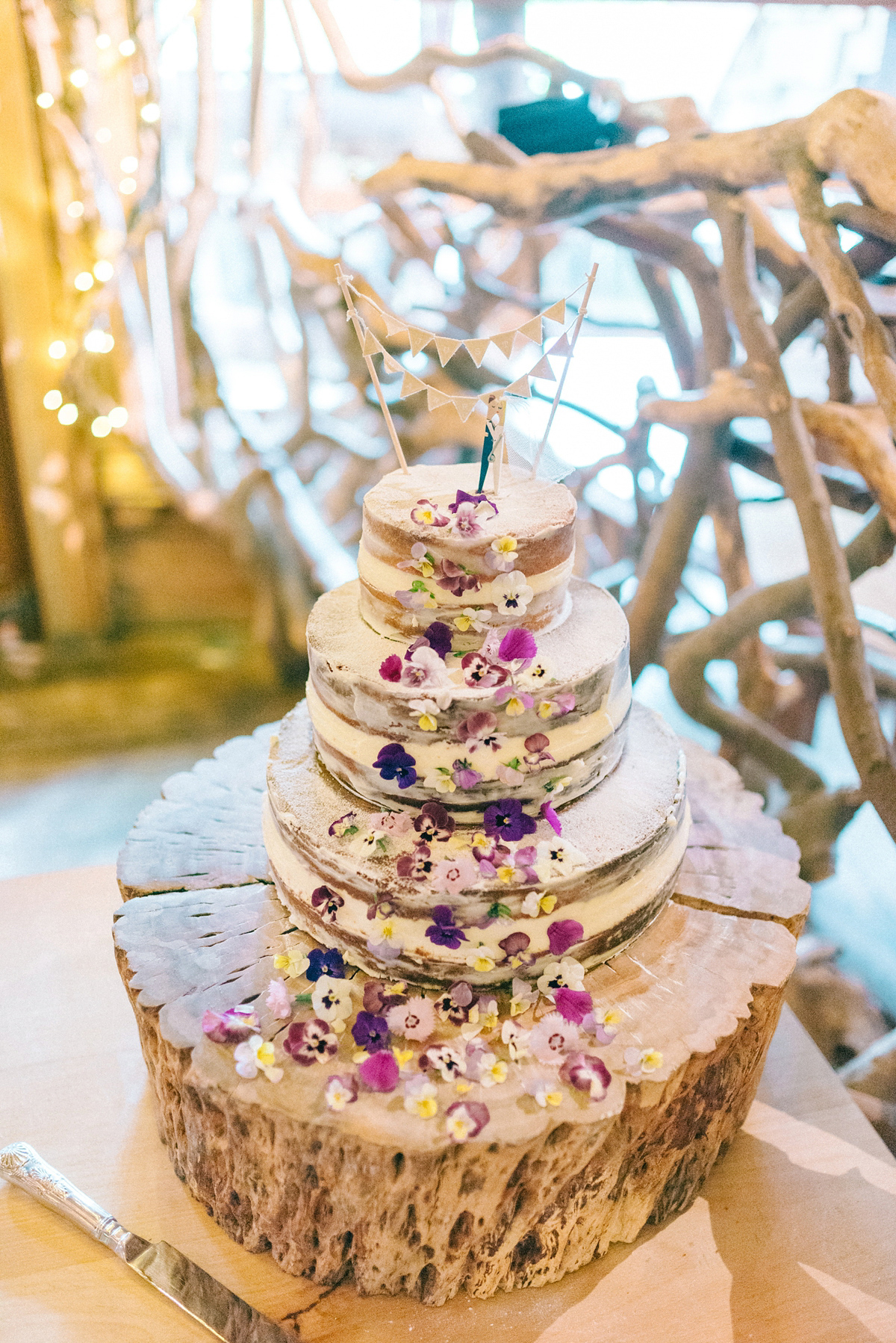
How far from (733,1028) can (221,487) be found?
2812 mm

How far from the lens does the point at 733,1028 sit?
1338 mm

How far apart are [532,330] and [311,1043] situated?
110 centimetres

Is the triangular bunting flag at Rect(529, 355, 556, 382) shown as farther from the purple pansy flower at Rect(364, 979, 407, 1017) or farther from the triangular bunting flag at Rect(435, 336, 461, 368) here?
the purple pansy flower at Rect(364, 979, 407, 1017)

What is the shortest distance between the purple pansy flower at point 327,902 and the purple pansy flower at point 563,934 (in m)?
0.32

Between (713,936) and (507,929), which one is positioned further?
(713,936)

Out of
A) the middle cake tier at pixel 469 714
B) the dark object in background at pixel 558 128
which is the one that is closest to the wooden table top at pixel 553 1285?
the middle cake tier at pixel 469 714

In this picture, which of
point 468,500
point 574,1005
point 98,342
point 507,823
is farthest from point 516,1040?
point 98,342

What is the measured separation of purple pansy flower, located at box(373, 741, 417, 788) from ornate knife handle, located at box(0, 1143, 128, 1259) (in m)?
0.84

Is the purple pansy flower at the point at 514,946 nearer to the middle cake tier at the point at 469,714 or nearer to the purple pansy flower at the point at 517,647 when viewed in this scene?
the middle cake tier at the point at 469,714

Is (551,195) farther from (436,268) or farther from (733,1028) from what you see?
(733,1028)

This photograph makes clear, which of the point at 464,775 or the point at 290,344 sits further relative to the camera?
the point at 290,344

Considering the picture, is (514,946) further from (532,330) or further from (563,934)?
(532,330)

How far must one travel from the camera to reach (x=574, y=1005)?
1.33m

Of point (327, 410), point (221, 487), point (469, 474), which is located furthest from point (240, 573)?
point (469, 474)
